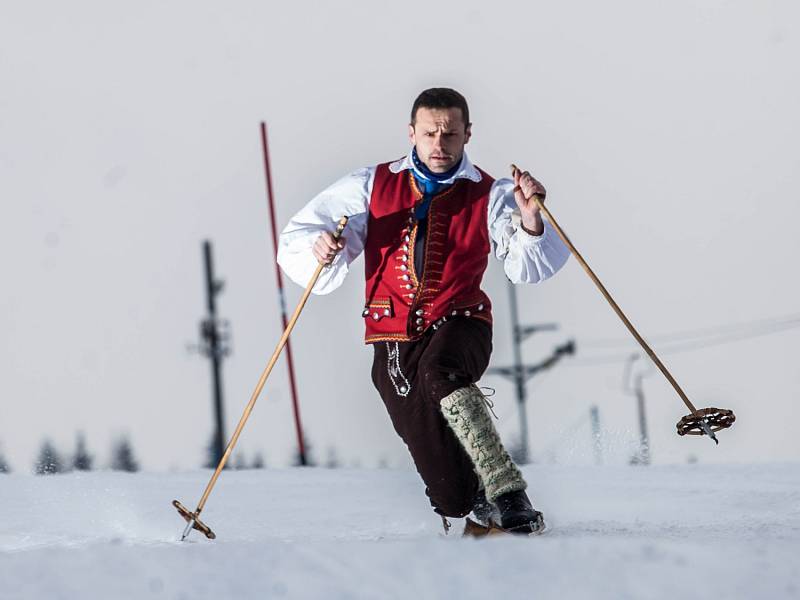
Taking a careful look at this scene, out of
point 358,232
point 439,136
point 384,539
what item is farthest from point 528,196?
point 384,539

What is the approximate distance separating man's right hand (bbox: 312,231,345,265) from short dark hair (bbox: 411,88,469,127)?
504 mm

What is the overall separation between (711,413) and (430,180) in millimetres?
1188

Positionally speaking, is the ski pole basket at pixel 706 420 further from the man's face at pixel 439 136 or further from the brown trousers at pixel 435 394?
the man's face at pixel 439 136

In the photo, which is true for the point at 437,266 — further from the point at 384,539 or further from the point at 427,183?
the point at 384,539

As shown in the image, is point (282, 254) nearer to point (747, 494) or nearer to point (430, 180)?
point (430, 180)

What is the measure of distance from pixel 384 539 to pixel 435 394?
0.48m

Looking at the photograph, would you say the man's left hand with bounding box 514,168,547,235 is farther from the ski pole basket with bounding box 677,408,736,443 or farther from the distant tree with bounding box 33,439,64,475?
the distant tree with bounding box 33,439,64,475

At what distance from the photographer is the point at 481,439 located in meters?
4.47

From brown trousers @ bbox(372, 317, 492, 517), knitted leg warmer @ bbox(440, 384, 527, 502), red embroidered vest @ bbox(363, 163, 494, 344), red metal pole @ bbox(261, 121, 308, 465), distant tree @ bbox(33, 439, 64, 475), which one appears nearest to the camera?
knitted leg warmer @ bbox(440, 384, 527, 502)

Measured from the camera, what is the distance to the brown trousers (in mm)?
4555

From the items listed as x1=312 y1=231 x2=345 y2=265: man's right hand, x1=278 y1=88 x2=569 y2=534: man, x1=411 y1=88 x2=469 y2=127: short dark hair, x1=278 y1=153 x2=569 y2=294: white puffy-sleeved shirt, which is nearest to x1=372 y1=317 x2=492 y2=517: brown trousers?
x1=278 y1=88 x2=569 y2=534: man

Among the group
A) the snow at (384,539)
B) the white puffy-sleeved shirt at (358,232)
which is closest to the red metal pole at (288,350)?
the snow at (384,539)

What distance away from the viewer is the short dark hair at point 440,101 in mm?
4633

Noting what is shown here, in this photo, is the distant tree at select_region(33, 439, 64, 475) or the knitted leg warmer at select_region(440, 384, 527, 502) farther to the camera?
the distant tree at select_region(33, 439, 64, 475)
